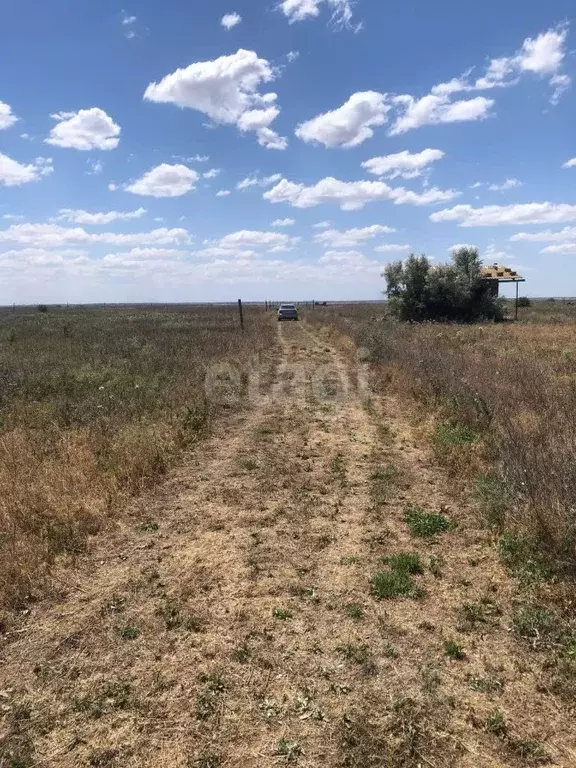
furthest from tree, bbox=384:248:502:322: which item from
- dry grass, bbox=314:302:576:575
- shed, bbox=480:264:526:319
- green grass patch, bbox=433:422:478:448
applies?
green grass patch, bbox=433:422:478:448

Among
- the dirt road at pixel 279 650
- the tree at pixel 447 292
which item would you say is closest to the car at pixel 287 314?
the tree at pixel 447 292

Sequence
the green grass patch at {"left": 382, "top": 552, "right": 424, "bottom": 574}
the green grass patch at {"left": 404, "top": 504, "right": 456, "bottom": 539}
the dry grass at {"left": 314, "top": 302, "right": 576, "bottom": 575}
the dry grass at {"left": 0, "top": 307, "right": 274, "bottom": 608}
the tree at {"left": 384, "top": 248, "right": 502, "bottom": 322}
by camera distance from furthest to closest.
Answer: the tree at {"left": 384, "top": 248, "right": 502, "bottom": 322}, the green grass patch at {"left": 404, "top": 504, "right": 456, "bottom": 539}, the dry grass at {"left": 0, "top": 307, "right": 274, "bottom": 608}, the dry grass at {"left": 314, "top": 302, "right": 576, "bottom": 575}, the green grass patch at {"left": 382, "top": 552, "right": 424, "bottom": 574}

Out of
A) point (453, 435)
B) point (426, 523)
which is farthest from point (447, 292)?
point (426, 523)

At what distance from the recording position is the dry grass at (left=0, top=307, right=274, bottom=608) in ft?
17.4

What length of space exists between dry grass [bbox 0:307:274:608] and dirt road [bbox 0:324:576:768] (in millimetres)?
511

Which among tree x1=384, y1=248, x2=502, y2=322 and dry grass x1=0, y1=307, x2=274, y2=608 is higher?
tree x1=384, y1=248, x2=502, y2=322

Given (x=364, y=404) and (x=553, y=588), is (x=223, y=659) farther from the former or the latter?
(x=364, y=404)

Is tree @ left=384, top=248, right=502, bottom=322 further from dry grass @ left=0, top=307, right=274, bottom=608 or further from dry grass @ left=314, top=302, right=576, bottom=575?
dry grass @ left=0, top=307, right=274, bottom=608

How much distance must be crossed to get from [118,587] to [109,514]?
1.55 m

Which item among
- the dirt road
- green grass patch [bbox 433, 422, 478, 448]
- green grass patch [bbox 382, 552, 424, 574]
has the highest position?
green grass patch [bbox 433, 422, 478, 448]

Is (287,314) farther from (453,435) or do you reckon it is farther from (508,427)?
(508,427)

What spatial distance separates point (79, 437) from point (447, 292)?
100ft

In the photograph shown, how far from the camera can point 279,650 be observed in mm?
3688

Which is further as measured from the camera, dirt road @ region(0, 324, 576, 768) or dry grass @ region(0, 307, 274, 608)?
dry grass @ region(0, 307, 274, 608)
